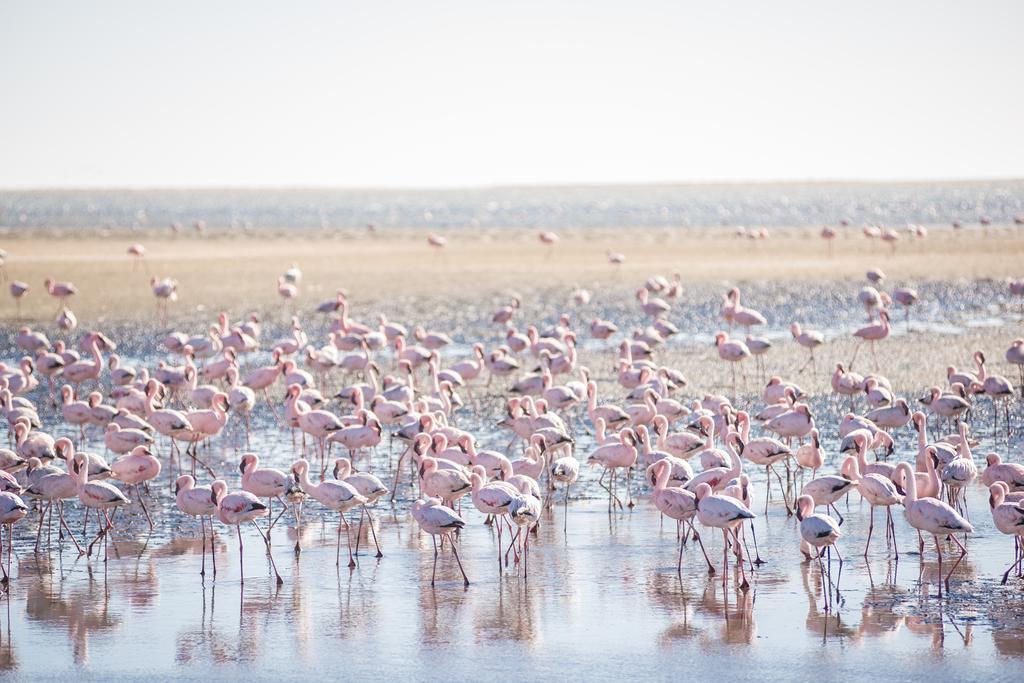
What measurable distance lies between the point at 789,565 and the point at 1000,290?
2089 cm

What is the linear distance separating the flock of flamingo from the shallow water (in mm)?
200

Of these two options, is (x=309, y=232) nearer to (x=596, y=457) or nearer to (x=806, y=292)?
(x=806, y=292)

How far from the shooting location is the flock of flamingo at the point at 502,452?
34.6ft

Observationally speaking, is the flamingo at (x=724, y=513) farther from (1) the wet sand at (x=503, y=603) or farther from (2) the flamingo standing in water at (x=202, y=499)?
(2) the flamingo standing in water at (x=202, y=499)

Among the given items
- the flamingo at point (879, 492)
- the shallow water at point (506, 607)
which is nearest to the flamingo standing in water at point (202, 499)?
the shallow water at point (506, 607)

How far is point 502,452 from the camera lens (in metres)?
15.1

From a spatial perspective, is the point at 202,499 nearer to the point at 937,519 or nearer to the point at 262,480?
the point at 262,480

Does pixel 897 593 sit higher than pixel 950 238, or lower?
lower

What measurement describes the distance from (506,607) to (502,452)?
532 centimetres

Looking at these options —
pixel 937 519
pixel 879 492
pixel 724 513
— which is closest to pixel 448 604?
pixel 724 513

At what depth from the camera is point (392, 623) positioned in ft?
31.0

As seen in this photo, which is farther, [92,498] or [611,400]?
[611,400]

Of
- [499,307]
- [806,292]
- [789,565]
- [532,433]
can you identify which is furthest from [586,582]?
[806,292]

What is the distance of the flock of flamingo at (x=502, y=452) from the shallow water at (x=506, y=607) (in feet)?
0.66
